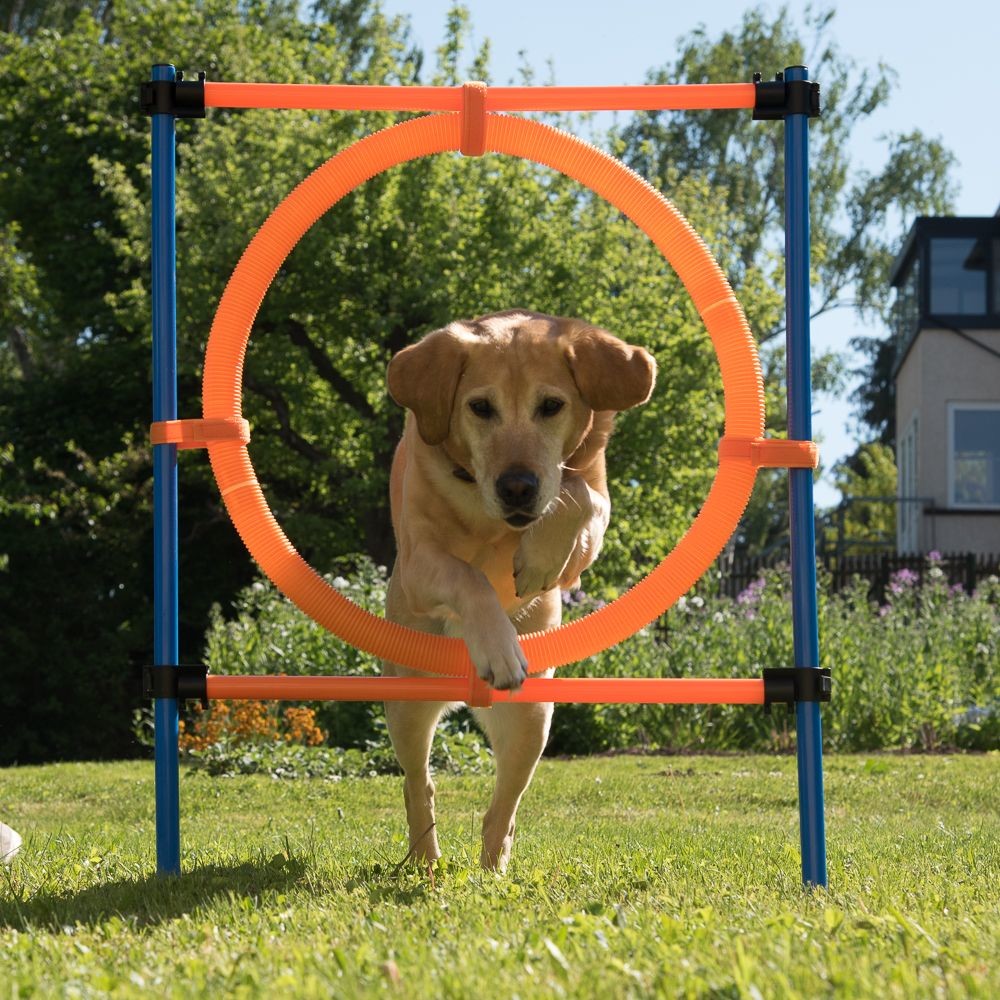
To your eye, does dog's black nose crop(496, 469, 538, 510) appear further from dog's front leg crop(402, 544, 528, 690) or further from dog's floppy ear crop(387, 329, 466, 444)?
dog's floppy ear crop(387, 329, 466, 444)

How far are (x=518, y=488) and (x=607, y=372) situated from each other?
1.94 ft

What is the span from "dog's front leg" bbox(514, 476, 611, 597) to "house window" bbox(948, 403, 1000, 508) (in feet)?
68.6

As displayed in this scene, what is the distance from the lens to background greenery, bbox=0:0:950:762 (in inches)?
709

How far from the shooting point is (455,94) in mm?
4824

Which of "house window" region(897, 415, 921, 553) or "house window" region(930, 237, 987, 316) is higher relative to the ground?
"house window" region(930, 237, 987, 316)

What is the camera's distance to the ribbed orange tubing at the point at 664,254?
15.3 ft

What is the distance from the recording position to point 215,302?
18188 millimetres

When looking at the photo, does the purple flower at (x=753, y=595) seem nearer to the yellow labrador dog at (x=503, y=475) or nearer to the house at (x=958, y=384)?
the yellow labrador dog at (x=503, y=475)

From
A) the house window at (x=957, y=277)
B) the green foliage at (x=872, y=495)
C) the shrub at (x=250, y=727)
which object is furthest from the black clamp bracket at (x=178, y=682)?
the green foliage at (x=872, y=495)

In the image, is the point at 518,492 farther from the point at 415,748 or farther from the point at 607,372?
the point at 415,748

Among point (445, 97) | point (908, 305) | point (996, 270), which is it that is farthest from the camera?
point (908, 305)

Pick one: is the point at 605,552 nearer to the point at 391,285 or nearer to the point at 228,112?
the point at 391,285

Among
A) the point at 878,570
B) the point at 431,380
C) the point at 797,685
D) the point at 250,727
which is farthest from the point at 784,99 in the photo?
the point at 878,570

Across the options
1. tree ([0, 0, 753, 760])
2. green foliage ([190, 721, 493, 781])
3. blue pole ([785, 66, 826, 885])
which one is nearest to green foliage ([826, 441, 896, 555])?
tree ([0, 0, 753, 760])
